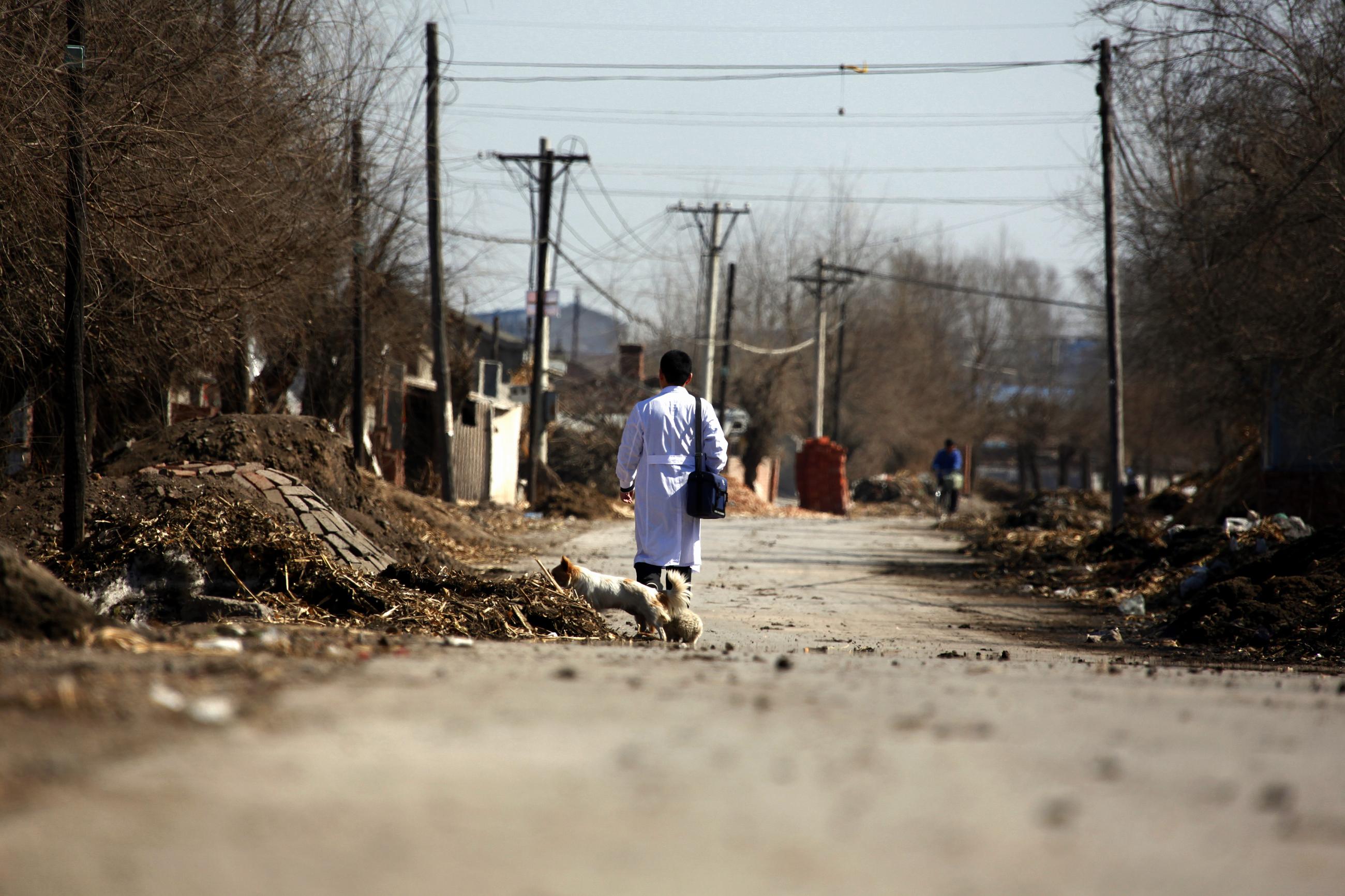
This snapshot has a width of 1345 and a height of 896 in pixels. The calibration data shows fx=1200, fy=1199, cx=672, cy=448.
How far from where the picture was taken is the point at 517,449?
3175 cm

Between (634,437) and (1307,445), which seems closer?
(634,437)

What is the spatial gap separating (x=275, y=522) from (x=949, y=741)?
6259 mm

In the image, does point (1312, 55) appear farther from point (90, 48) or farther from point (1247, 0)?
point (90, 48)

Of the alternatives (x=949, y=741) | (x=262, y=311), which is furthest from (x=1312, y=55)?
(x=949, y=741)

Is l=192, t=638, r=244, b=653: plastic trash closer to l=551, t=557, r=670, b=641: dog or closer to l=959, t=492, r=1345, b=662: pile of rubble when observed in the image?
l=551, t=557, r=670, b=641: dog

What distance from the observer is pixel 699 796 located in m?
2.69

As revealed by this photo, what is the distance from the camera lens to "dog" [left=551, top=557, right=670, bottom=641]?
7059 mm

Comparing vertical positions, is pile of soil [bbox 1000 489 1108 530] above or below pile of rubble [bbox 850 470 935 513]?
above

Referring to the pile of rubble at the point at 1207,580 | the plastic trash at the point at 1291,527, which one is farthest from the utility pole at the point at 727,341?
the plastic trash at the point at 1291,527

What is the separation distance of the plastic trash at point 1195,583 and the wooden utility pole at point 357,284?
9998 mm

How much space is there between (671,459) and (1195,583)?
5.94 meters

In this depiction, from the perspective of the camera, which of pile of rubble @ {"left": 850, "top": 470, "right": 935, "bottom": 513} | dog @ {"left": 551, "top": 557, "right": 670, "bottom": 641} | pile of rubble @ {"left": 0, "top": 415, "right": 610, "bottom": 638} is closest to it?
dog @ {"left": 551, "top": 557, "right": 670, "bottom": 641}

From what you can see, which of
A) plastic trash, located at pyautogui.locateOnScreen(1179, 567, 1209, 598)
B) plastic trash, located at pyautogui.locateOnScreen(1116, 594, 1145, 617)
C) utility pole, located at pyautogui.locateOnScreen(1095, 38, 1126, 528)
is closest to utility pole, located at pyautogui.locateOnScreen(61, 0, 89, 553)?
plastic trash, located at pyautogui.locateOnScreen(1116, 594, 1145, 617)

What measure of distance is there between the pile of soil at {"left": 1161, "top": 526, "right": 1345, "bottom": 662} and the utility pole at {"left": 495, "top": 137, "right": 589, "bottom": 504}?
19.8 metres
